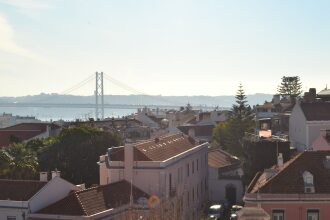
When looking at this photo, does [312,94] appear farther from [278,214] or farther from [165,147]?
[278,214]

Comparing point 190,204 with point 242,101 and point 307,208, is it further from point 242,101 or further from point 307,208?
point 242,101

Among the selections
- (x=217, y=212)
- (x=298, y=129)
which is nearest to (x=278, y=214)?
(x=217, y=212)

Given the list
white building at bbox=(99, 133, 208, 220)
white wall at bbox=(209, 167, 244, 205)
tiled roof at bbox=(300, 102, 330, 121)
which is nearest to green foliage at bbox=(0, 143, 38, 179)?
white building at bbox=(99, 133, 208, 220)

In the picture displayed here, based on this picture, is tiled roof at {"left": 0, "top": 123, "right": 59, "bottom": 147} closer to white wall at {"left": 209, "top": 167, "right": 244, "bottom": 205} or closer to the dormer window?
white wall at {"left": 209, "top": 167, "right": 244, "bottom": 205}

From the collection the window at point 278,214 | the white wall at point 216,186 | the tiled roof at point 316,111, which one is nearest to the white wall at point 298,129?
the tiled roof at point 316,111

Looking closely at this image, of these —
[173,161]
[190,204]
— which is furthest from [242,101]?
[173,161]

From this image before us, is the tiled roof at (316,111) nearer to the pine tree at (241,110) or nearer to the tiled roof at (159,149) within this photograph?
the tiled roof at (159,149)
